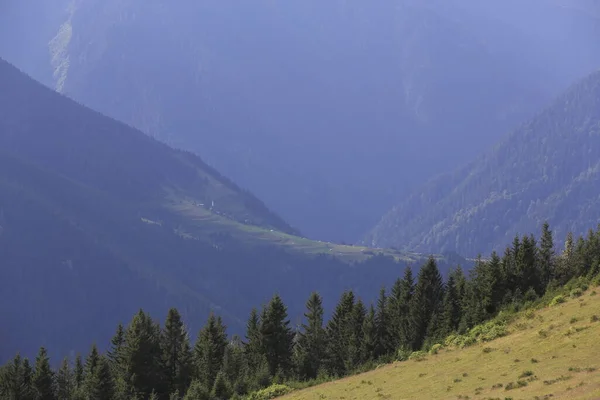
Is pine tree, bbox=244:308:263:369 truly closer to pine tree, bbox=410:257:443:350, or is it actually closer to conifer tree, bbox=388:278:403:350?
conifer tree, bbox=388:278:403:350

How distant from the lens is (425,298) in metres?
102

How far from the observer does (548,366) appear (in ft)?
167

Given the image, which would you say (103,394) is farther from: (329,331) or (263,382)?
(329,331)

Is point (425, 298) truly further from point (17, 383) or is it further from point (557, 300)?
point (17, 383)

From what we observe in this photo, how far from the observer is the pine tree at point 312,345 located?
105 meters

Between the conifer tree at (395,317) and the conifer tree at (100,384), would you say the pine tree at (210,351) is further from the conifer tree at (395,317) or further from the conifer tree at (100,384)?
the conifer tree at (395,317)

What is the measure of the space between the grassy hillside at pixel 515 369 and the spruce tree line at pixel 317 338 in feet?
44.9

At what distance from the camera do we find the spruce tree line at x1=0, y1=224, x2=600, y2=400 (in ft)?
293

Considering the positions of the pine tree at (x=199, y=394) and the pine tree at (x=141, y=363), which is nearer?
the pine tree at (x=199, y=394)

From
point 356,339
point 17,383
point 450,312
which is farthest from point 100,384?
point 450,312

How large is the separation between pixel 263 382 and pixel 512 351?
36.3 m

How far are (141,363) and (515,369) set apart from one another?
2425 inches

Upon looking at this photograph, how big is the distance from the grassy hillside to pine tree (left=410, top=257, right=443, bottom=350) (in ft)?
72.5

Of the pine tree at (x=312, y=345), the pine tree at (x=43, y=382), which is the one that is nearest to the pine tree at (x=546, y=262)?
the pine tree at (x=312, y=345)
